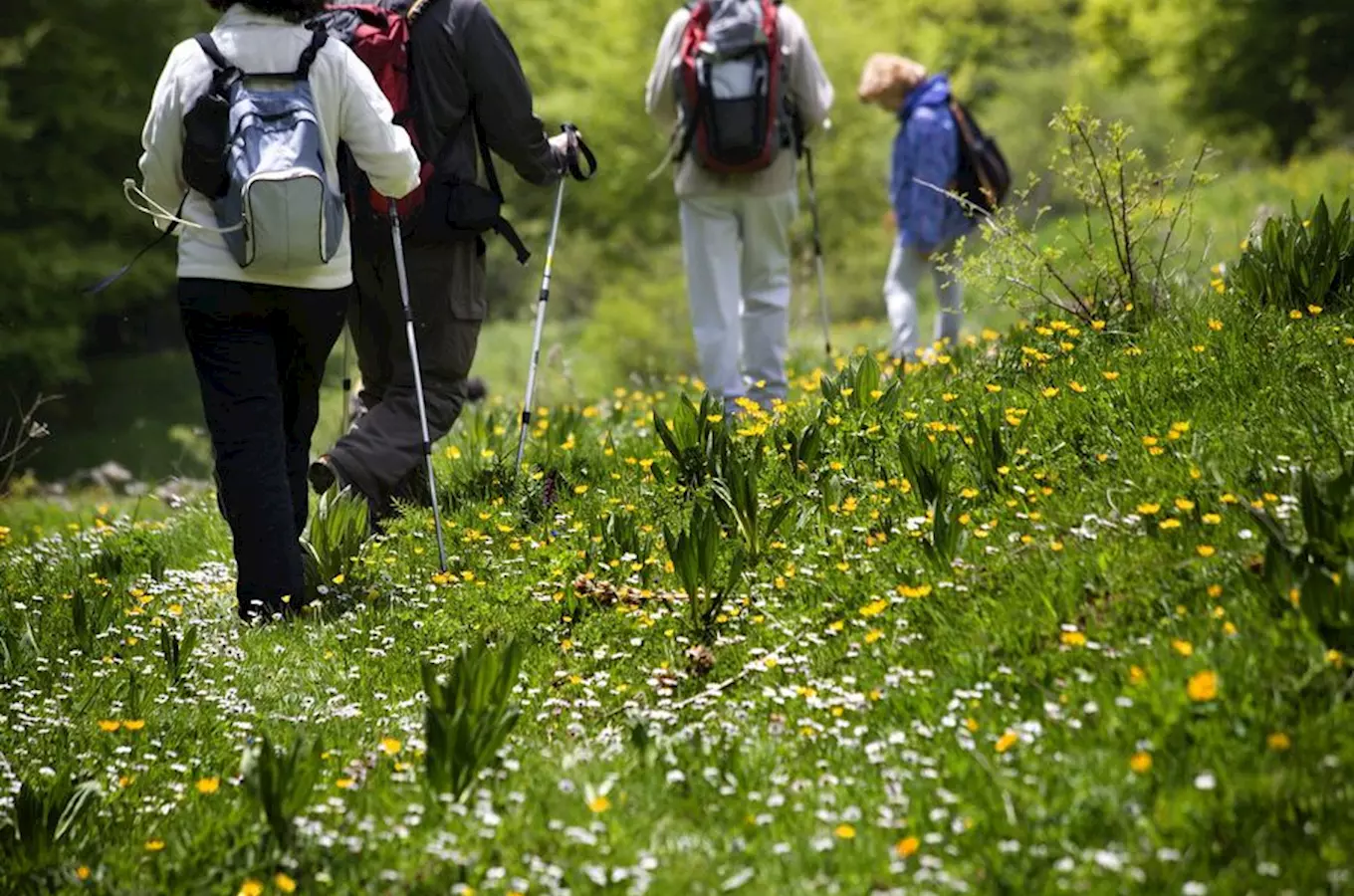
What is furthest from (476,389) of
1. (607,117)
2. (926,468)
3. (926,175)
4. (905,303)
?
(607,117)

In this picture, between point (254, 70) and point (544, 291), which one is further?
point (544, 291)

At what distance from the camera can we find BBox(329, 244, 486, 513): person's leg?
234 inches

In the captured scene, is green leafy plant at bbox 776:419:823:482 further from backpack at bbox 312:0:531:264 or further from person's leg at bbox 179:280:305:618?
person's leg at bbox 179:280:305:618

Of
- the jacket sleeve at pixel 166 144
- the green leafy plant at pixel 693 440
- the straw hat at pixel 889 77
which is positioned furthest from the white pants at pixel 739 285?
the jacket sleeve at pixel 166 144

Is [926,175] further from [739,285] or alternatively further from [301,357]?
[301,357]

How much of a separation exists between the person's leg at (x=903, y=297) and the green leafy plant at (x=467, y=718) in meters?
5.79

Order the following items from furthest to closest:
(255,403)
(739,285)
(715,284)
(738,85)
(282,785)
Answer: (739,285) → (715,284) → (738,85) → (255,403) → (282,785)

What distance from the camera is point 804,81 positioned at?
296 inches

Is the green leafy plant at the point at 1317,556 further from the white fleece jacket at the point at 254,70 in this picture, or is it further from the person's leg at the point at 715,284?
the person's leg at the point at 715,284

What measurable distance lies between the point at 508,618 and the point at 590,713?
771 mm

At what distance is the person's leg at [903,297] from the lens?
902 centimetres

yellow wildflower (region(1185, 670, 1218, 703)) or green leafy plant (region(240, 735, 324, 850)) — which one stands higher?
yellow wildflower (region(1185, 670, 1218, 703))

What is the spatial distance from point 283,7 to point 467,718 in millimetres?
2720

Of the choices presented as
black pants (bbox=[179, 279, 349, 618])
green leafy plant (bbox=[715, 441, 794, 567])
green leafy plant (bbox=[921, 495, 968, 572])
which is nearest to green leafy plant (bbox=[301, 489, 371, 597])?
black pants (bbox=[179, 279, 349, 618])
